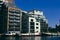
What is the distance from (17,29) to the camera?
110 m

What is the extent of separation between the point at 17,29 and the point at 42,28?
2191 centimetres

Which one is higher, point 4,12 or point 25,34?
point 4,12

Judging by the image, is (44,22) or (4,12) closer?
(4,12)

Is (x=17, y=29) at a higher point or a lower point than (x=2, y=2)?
lower

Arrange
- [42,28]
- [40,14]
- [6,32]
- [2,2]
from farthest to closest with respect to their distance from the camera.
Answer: [40,14] < [42,28] < [2,2] < [6,32]

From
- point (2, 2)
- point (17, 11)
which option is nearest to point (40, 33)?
point (17, 11)

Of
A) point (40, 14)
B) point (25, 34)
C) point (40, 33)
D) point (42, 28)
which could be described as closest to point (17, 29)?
point (25, 34)

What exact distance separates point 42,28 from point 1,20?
30.2m

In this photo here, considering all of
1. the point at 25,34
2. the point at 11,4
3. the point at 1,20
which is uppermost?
the point at 11,4

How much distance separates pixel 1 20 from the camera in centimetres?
10694

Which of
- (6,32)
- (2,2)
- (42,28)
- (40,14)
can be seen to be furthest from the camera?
(40,14)

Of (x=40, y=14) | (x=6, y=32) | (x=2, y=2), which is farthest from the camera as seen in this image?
(x=40, y=14)

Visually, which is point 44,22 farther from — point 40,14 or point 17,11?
point 17,11

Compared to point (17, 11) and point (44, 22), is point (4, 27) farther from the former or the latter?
point (44, 22)
